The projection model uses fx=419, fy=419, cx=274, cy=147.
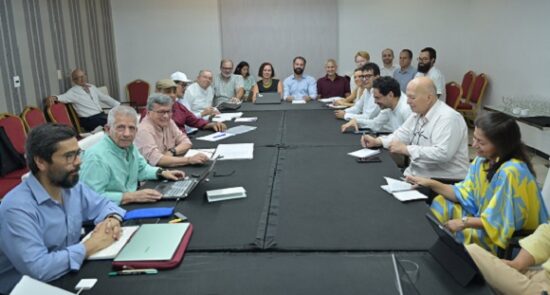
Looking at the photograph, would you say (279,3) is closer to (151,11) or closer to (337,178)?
(151,11)

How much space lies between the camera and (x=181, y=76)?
486 cm

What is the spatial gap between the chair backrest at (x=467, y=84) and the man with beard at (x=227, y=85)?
13.3 feet

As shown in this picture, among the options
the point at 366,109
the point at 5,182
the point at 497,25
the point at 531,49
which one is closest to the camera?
the point at 5,182

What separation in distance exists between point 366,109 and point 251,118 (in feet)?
4.15

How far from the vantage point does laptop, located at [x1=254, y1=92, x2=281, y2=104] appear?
5961 mm

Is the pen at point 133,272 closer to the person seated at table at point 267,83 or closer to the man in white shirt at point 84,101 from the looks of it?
the man in white shirt at point 84,101

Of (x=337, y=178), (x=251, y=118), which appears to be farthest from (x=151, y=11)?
(x=337, y=178)

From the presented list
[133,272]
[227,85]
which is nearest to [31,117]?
[227,85]

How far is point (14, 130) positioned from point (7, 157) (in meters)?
0.46

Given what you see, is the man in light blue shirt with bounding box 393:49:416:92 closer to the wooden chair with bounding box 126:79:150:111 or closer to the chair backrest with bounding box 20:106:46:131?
the wooden chair with bounding box 126:79:150:111

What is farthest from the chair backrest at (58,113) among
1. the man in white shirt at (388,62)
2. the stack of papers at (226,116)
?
the man in white shirt at (388,62)

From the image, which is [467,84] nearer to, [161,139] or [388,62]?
[388,62]

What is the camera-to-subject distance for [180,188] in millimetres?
2332

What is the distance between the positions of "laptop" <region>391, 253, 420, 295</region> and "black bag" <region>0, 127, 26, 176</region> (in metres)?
3.64
